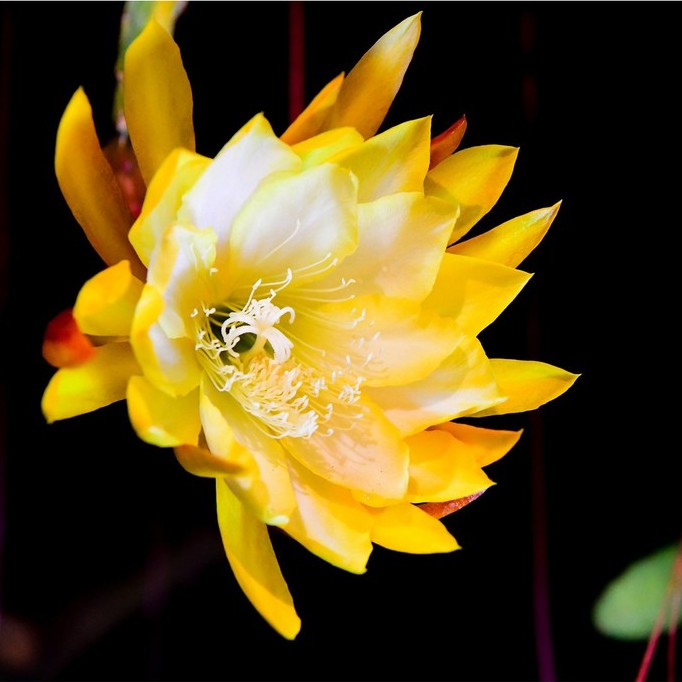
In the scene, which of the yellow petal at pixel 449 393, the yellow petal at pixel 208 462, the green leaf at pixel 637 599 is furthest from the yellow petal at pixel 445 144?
the green leaf at pixel 637 599

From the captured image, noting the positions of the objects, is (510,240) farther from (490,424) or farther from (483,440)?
(490,424)

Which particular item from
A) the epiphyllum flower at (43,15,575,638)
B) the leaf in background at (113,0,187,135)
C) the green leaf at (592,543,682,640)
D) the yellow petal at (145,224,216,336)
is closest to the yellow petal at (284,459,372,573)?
the epiphyllum flower at (43,15,575,638)

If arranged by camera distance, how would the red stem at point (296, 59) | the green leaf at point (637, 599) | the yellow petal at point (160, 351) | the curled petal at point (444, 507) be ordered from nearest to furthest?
the yellow petal at point (160, 351) → the curled petal at point (444, 507) → the red stem at point (296, 59) → the green leaf at point (637, 599)

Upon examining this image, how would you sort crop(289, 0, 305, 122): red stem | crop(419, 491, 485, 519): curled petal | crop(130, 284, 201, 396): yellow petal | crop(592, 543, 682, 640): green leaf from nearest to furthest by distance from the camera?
crop(130, 284, 201, 396): yellow petal → crop(419, 491, 485, 519): curled petal → crop(289, 0, 305, 122): red stem → crop(592, 543, 682, 640): green leaf

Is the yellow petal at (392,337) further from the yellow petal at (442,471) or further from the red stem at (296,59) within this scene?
the red stem at (296,59)

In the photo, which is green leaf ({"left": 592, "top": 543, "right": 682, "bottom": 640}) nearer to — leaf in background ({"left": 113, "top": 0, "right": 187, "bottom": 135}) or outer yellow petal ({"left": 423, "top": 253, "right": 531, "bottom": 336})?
outer yellow petal ({"left": 423, "top": 253, "right": 531, "bottom": 336})
